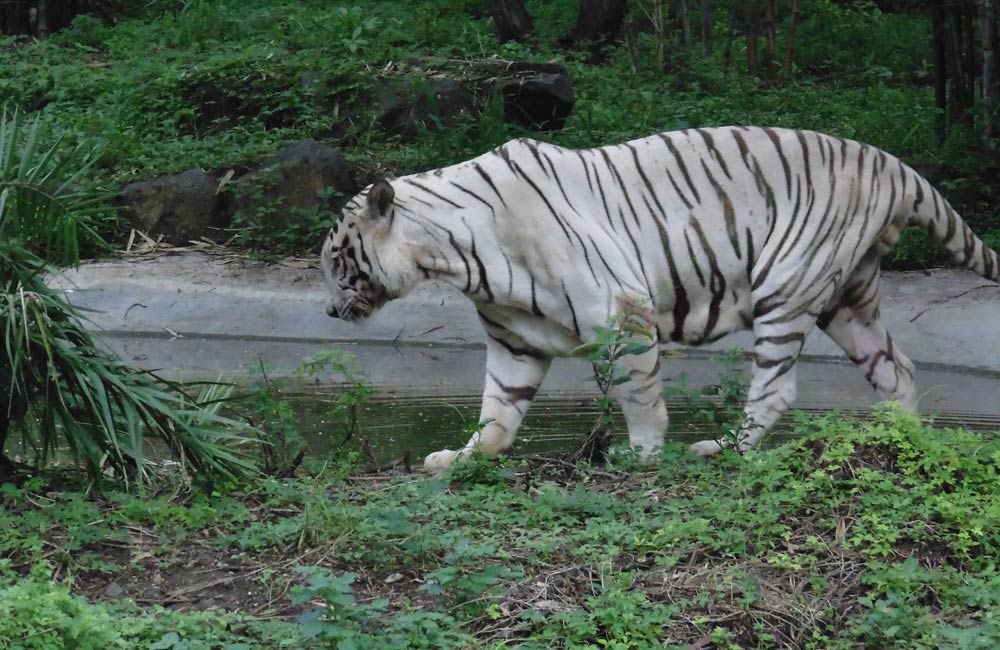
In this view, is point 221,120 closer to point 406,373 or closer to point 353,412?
point 406,373

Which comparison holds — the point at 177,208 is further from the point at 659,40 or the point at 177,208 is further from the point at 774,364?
the point at 774,364

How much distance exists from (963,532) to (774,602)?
2.27 ft

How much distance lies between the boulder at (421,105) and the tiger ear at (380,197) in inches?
251

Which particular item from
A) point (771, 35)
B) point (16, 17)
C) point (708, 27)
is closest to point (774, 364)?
point (771, 35)

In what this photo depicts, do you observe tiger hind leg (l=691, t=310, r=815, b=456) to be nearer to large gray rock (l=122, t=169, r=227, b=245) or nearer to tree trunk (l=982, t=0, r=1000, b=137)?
tree trunk (l=982, t=0, r=1000, b=137)

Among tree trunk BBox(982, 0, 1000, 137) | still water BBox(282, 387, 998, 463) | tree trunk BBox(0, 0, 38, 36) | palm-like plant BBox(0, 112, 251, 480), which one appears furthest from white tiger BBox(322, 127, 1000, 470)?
tree trunk BBox(0, 0, 38, 36)

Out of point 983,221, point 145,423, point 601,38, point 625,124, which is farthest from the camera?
point 601,38

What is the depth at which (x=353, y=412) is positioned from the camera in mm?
6043

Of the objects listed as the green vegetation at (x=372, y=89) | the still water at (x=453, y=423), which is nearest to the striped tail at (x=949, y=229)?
the still water at (x=453, y=423)

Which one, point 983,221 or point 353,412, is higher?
point 353,412

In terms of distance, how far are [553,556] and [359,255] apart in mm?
2240

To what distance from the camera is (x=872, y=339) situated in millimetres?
6863

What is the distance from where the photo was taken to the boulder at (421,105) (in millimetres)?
12648

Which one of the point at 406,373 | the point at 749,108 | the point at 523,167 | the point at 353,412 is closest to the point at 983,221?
the point at 749,108
